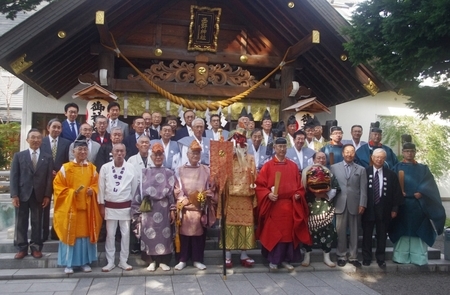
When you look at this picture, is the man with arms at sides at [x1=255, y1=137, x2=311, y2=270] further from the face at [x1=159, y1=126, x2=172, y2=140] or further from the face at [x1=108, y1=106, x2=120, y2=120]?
the face at [x1=108, y1=106, x2=120, y2=120]

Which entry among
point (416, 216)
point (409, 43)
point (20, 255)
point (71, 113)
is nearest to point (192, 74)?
point (71, 113)

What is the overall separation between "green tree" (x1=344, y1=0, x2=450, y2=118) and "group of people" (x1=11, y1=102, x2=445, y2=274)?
192 centimetres

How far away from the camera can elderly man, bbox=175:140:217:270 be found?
5.68 m

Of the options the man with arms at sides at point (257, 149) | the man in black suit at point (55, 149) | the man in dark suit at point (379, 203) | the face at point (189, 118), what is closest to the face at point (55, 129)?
the man in black suit at point (55, 149)

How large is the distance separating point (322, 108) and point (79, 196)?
514cm

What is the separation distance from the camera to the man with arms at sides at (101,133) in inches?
254

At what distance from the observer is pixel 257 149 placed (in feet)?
22.3

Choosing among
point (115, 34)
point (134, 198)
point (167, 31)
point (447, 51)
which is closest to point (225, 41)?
point (167, 31)

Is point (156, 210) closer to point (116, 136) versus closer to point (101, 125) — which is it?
point (116, 136)

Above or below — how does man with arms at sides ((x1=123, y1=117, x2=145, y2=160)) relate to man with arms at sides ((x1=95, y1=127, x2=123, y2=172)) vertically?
above

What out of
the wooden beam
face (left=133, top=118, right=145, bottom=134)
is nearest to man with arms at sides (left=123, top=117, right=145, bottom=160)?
face (left=133, top=118, right=145, bottom=134)

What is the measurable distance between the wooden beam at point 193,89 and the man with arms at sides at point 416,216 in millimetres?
3709

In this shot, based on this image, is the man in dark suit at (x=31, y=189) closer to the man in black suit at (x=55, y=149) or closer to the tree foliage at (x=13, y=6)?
the man in black suit at (x=55, y=149)

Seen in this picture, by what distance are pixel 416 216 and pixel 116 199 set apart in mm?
4752
